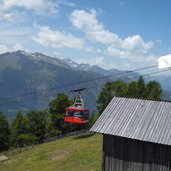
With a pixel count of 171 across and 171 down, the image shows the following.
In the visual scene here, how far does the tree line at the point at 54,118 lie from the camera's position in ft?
279

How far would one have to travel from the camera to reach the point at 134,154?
31766mm

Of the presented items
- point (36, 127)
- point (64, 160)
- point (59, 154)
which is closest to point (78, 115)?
point (59, 154)

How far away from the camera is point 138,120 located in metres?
32.1

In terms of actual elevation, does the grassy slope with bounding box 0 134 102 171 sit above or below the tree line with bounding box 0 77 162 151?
below

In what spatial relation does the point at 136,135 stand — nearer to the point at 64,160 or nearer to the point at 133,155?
the point at 133,155

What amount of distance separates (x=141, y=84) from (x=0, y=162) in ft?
125

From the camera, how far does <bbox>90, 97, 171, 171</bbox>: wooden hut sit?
30.2 meters

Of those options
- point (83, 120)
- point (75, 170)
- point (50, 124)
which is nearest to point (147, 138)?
point (75, 170)

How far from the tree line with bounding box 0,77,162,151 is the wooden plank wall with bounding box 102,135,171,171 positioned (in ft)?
161

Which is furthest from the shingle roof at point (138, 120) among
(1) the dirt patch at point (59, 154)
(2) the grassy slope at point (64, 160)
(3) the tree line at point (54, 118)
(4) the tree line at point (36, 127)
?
(4) the tree line at point (36, 127)

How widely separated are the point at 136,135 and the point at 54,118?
5942cm

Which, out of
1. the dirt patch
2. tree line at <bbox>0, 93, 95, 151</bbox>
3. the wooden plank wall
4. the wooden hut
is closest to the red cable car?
the dirt patch

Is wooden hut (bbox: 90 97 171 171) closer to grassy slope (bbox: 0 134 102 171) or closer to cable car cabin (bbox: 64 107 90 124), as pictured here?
grassy slope (bbox: 0 134 102 171)

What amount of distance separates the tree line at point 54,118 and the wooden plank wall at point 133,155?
4914 centimetres
